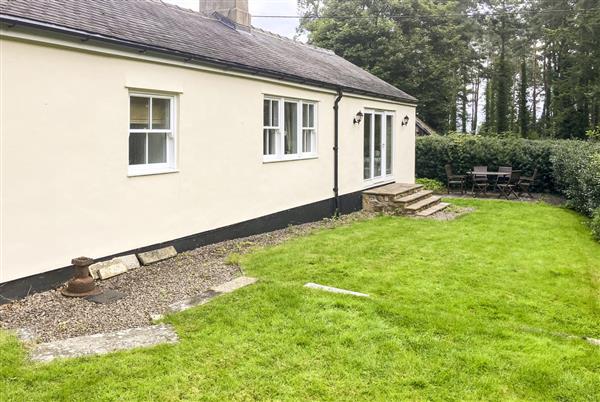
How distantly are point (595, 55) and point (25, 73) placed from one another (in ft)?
104

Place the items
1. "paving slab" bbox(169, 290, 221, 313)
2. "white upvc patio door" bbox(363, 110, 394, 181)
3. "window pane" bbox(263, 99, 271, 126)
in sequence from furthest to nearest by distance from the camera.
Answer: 1. "white upvc patio door" bbox(363, 110, 394, 181)
2. "window pane" bbox(263, 99, 271, 126)
3. "paving slab" bbox(169, 290, 221, 313)

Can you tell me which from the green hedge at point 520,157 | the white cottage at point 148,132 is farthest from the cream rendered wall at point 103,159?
the green hedge at point 520,157

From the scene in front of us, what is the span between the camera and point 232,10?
12.7 m

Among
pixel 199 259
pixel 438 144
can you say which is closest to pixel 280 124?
pixel 199 259

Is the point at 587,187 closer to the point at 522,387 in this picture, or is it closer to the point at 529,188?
the point at 529,188

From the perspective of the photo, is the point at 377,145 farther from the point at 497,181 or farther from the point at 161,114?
the point at 161,114

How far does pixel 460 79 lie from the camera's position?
37.4 m

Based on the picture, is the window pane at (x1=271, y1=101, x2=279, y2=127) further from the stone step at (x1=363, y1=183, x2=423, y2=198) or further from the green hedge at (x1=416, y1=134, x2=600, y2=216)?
the green hedge at (x1=416, y1=134, x2=600, y2=216)

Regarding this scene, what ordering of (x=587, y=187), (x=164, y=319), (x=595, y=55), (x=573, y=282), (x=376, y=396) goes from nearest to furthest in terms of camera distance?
(x=376, y=396) → (x=164, y=319) → (x=573, y=282) → (x=587, y=187) → (x=595, y=55)

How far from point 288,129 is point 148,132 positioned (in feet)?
13.5

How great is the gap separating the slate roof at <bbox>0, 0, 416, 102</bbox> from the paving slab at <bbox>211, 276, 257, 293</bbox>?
3.52 m

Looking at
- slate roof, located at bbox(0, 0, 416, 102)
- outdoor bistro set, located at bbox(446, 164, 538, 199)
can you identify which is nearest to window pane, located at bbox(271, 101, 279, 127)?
slate roof, located at bbox(0, 0, 416, 102)

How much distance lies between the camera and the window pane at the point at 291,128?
10.9 metres

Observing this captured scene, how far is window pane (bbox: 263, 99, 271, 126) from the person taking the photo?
33.1 ft
